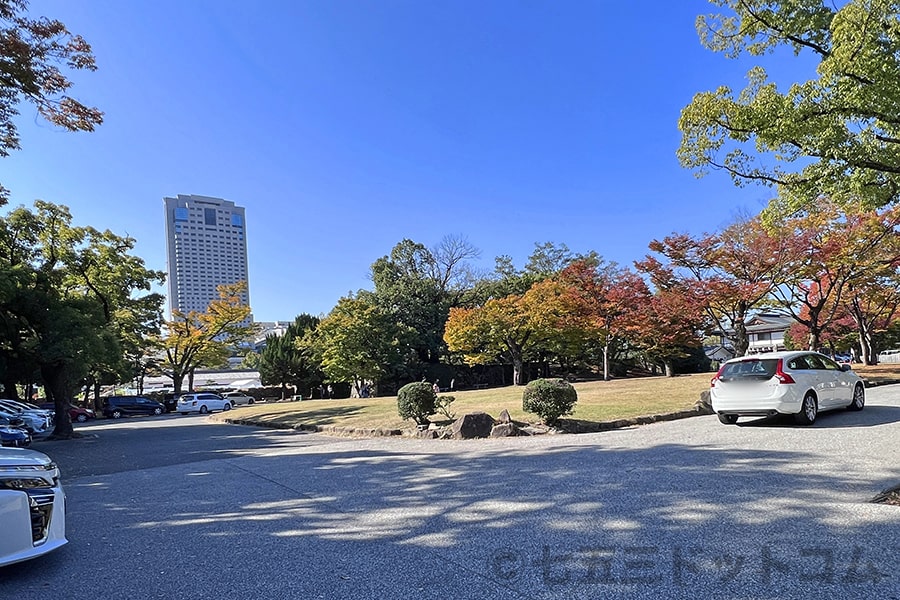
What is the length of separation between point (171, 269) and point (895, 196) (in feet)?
270

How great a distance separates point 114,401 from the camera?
3456cm

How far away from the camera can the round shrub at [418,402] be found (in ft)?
38.7

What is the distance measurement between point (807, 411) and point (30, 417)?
25178 millimetres

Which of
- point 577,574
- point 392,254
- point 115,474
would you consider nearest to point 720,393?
point 577,574

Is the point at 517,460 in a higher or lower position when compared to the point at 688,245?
lower

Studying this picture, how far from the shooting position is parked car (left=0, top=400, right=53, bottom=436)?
1922 cm

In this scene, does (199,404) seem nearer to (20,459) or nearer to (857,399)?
(20,459)

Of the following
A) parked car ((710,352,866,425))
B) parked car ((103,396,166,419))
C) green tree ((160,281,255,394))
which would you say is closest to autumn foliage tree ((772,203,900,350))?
parked car ((710,352,866,425))

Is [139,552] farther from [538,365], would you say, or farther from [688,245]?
[538,365]

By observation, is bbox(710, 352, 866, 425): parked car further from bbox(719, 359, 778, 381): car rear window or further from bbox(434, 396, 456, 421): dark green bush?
bbox(434, 396, 456, 421): dark green bush

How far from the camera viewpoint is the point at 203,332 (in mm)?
39969

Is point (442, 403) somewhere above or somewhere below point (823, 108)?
below

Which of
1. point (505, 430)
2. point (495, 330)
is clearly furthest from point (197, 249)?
point (505, 430)

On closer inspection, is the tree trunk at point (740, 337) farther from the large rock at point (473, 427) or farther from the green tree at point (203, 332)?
the green tree at point (203, 332)
